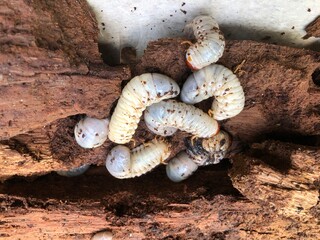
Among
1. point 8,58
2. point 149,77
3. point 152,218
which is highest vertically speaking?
point 8,58

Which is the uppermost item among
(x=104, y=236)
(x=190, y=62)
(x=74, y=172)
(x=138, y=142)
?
(x=190, y=62)

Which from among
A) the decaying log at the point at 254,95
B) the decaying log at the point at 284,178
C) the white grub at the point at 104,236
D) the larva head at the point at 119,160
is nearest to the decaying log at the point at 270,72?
the decaying log at the point at 254,95

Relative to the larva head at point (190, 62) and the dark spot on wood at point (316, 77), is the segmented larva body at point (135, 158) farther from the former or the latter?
the dark spot on wood at point (316, 77)

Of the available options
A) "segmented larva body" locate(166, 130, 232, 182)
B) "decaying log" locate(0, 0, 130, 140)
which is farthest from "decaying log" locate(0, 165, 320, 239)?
"decaying log" locate(0, 0, 130, 140)

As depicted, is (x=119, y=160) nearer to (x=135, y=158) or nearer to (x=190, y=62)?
A: (x=135, y=158)

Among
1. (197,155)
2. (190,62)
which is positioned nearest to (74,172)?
(197,155)

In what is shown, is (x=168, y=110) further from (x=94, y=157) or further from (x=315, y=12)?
(x=315, y=12)

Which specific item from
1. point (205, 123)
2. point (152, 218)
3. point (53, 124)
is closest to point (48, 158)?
point (53, 124)
